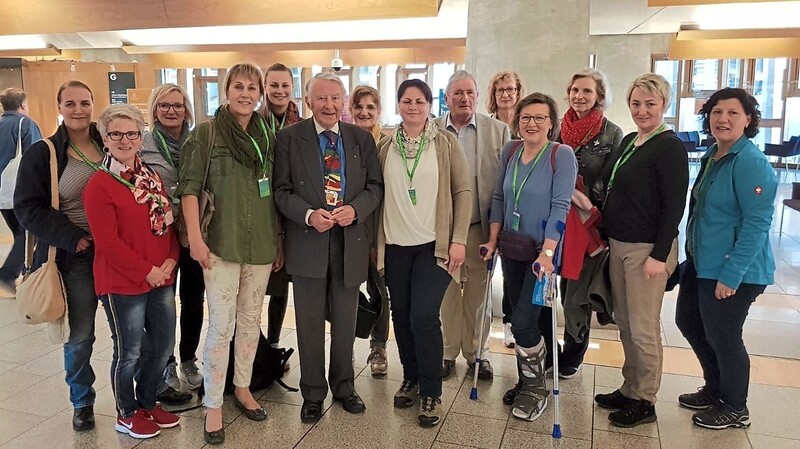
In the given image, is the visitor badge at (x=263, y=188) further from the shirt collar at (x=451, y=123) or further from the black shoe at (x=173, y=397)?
the black shoe at (x=173, y=397)

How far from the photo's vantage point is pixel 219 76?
15.8 m

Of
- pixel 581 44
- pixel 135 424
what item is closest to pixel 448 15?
pixel 581 44

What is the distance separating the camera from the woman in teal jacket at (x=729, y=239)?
267cm

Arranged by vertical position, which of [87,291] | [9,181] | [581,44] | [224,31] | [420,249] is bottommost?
[87,291]

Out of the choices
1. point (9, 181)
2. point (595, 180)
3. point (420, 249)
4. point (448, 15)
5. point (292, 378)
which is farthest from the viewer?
point (448, 15)

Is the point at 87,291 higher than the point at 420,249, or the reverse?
the point at 420,249

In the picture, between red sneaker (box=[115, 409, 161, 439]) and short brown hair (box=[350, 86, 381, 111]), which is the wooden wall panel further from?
red sneaker (box=[115, 409, 161, 439])

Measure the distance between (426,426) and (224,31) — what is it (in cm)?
733

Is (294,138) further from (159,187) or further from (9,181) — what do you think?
(9,181)

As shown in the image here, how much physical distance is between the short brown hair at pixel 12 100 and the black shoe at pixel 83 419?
3.95 metres

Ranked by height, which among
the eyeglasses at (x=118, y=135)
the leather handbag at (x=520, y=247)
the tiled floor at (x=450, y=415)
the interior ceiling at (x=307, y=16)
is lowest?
the tiled floor at (x=450, y=415)

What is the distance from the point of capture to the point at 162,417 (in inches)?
117

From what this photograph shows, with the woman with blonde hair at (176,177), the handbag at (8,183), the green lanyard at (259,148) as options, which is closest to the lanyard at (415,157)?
the green lanyard at (259,148)

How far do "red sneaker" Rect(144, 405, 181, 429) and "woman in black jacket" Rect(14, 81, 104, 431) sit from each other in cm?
29
